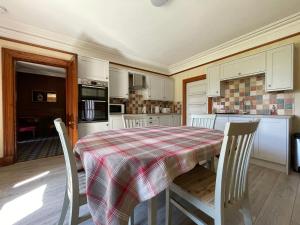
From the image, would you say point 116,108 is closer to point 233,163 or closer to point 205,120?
point 205,120

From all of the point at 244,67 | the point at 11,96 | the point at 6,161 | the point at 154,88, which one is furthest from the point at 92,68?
the point at 244,67

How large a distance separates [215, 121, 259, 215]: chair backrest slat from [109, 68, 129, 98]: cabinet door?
3188 mm

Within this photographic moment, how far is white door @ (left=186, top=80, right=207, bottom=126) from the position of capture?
411 centimetres

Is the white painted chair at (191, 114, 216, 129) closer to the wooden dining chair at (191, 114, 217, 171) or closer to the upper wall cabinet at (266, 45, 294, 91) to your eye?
the wooden dining chair at (191, 114, 217, 171)

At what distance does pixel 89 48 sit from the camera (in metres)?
3.35

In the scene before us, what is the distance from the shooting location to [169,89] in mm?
4793

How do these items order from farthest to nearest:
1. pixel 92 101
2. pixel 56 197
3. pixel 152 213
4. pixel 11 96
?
pixel 92 101 → pixel 11 96 → pixel 56 197 → pixel 152 213

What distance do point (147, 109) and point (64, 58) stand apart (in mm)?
2485

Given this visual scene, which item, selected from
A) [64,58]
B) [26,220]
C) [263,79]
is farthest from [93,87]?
[263,79]

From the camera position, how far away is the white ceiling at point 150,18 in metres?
2.09

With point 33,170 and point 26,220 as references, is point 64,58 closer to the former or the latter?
point 33,170

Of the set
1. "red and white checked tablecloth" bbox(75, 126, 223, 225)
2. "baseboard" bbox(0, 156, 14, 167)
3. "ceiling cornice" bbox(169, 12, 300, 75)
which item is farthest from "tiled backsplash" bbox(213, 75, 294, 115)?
"baseboard" bbox(0, 156, 14, 167)

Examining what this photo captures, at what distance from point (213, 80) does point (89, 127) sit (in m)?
2.98

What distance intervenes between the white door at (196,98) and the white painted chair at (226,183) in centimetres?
321
